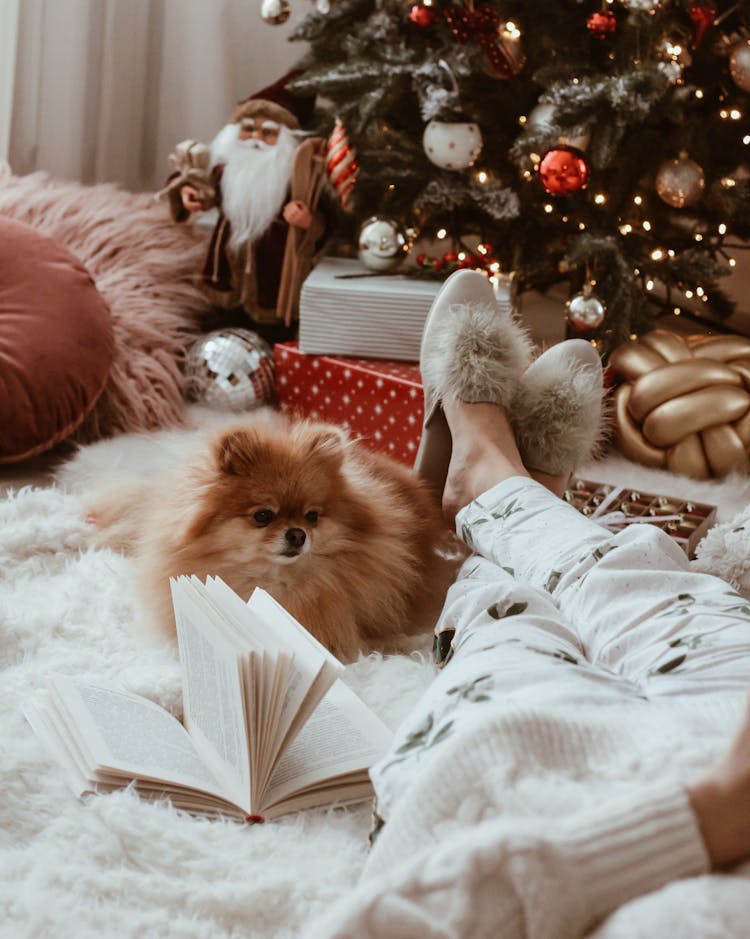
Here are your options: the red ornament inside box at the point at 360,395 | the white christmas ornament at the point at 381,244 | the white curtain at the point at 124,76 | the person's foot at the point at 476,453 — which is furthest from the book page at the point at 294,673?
the white curtain at the point at 124,76

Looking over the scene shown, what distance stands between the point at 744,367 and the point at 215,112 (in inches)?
62.3

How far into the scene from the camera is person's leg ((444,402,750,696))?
802 millimetres

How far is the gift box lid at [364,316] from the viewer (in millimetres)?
1891

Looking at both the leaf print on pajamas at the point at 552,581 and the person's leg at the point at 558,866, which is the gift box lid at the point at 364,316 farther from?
the person's leg at the point at 558,866

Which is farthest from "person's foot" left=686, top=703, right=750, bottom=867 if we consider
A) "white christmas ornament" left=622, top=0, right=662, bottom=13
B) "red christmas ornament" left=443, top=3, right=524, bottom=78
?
"red christmas ornament" left=443, top=3, right=524, bottom=78

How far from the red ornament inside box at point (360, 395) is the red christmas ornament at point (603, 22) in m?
0.67

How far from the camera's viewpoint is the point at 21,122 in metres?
2.54

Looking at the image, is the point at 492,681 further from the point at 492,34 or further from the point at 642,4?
the point at 492,34

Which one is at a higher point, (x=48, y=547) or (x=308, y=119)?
(x=308, y=119)

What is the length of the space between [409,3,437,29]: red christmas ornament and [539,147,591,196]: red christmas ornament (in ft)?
1.28

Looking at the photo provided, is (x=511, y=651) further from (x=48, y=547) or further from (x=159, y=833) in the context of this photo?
(x=48, y=547)

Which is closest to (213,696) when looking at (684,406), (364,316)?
(364,316)

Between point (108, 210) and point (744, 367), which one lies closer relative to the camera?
point (744, 367)

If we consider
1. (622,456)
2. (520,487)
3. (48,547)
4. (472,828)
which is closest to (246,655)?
(472,828)
